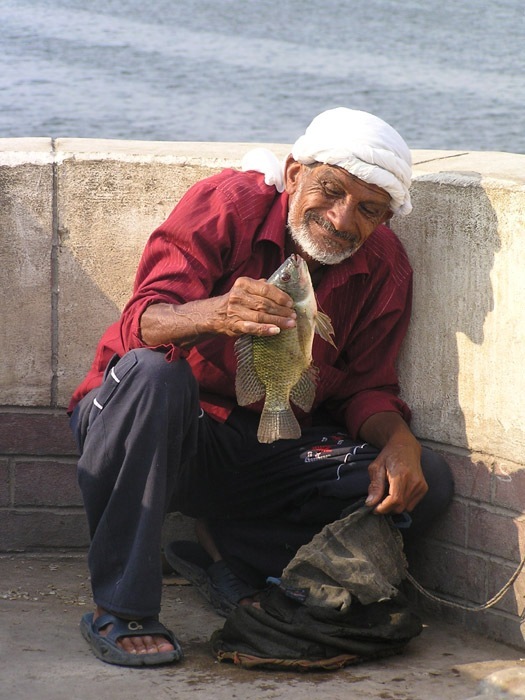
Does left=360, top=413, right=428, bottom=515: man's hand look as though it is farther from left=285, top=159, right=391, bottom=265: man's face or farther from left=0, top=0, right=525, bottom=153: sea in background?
left=0, top=0, right=525, bottom=153: sea in background

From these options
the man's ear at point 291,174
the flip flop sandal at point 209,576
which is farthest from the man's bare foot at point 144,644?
the man's ear at point 291,174

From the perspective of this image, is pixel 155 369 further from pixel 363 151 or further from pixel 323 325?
pixel 363 151

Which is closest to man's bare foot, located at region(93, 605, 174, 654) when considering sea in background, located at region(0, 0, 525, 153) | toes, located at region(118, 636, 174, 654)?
toes, located at region(118, 636, 174, 654)

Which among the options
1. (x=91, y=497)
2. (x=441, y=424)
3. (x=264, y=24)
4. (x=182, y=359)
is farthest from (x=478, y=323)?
(x=264, y=24)

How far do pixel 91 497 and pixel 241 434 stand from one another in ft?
1.76

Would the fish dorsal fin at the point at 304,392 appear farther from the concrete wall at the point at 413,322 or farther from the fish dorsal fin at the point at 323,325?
the concrete wall at the point at 413,322

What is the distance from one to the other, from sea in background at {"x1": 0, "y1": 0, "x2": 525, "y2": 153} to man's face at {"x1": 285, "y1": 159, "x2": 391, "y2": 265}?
9.90m

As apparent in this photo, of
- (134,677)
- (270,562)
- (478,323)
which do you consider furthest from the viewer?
(270,562)

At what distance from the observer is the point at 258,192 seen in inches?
132

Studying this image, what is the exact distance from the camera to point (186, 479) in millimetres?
3434

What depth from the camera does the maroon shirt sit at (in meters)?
3.18

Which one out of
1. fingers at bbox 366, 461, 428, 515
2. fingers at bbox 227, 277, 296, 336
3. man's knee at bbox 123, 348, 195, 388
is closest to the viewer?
fingers at bbox 227, 277, 296, 336

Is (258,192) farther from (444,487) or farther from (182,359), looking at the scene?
(444,487)

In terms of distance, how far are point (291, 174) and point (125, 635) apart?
1.40 meters
